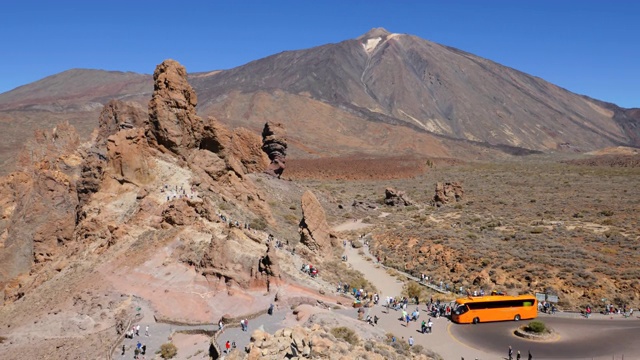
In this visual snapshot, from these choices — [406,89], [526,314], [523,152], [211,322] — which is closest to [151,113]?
[211,322]

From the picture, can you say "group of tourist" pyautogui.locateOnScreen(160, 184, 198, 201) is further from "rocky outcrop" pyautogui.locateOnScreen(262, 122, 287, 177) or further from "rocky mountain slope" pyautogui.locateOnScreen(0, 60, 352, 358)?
"rocky outcrop" pyautogui.locateOnScreen(262, 122, 287, 177)

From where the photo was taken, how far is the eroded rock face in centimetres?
3559

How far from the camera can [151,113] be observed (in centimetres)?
3553

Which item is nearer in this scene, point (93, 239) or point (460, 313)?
point (460, 313)

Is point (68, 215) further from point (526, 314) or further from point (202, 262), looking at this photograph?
point (526, 314)

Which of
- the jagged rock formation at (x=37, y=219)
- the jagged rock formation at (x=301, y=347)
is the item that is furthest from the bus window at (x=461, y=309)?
the jagged rock formation at (x=37, y=219)

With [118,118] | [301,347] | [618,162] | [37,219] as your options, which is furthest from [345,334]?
[618,162]

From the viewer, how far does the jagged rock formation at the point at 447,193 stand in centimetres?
6112

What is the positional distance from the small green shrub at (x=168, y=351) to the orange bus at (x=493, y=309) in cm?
1294

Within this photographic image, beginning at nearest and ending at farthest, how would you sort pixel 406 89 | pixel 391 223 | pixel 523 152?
pixel 391 223
pixel 523 152
pixel 406 89

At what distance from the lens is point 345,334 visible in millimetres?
17281

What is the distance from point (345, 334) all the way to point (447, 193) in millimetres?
47508

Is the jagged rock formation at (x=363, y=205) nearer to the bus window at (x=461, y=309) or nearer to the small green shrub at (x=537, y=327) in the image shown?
the bus window at (x=461, y=309)

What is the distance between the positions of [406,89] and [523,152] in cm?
6720
